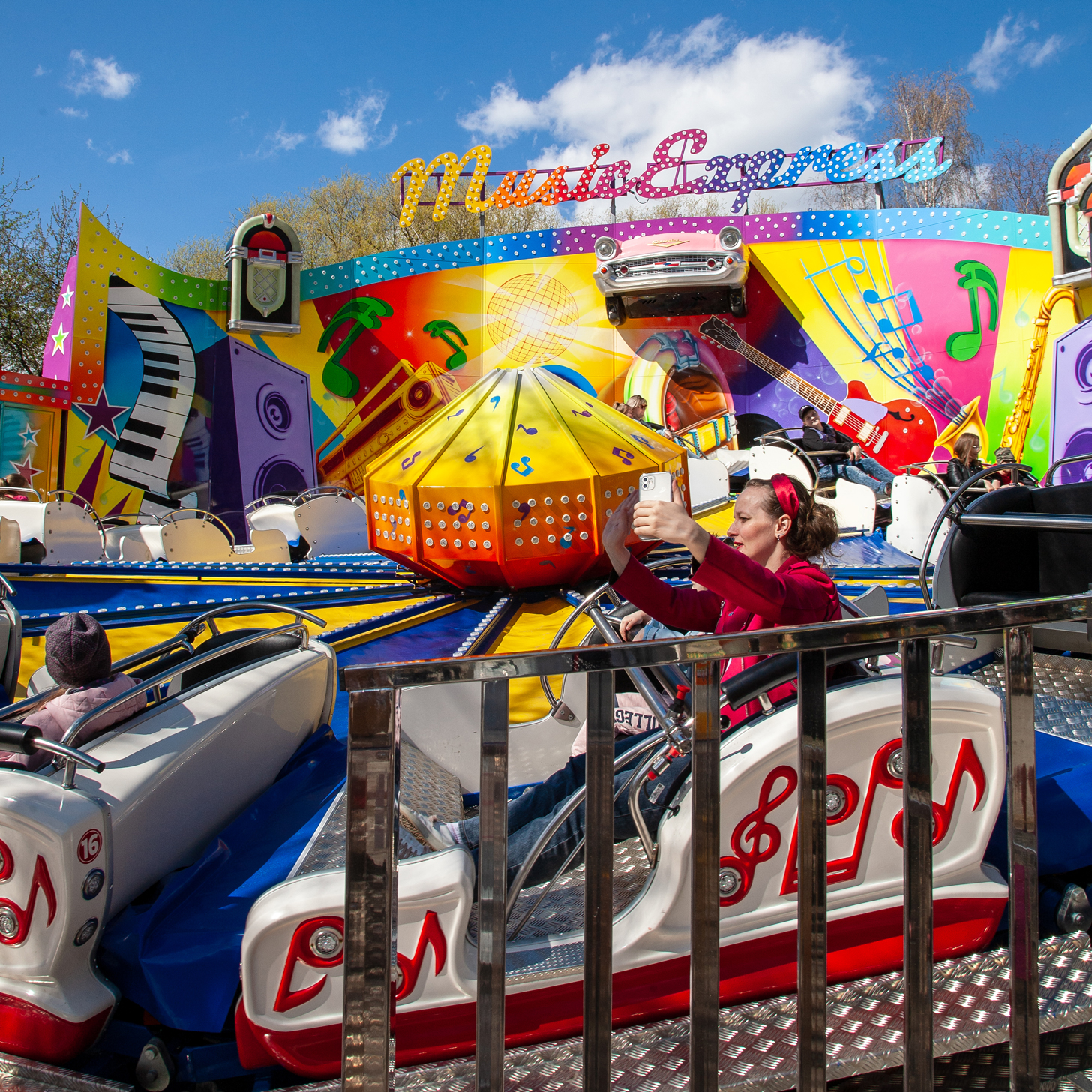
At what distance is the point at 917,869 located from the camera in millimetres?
981

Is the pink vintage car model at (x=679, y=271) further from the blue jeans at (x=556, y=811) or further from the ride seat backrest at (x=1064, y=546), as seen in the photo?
the blue jeans at (x=556, y=811)

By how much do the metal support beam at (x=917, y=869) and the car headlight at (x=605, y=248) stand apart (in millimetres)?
11439

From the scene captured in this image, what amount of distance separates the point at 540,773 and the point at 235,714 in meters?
0.88

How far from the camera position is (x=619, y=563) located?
6.35 feet

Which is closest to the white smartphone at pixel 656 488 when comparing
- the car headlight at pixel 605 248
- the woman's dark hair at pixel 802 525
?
the woman's dark hair at pixel 802 525

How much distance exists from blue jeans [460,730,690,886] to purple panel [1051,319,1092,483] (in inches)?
383

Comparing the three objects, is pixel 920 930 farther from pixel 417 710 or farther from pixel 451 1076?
pixel 417 710

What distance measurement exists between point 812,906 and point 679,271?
11.4 meters

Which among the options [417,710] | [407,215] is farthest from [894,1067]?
[407,215]

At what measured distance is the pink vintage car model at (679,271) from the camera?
11.5 m

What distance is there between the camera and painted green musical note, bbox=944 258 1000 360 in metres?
10.8

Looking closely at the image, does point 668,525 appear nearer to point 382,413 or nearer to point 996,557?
point 996,557

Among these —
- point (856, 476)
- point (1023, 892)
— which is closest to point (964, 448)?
point (856, 476)

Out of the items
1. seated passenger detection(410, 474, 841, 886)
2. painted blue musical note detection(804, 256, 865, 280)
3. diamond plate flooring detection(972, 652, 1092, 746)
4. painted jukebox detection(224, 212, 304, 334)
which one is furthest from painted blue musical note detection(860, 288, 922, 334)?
seated passenger detection(410, 474, 841, 886)
